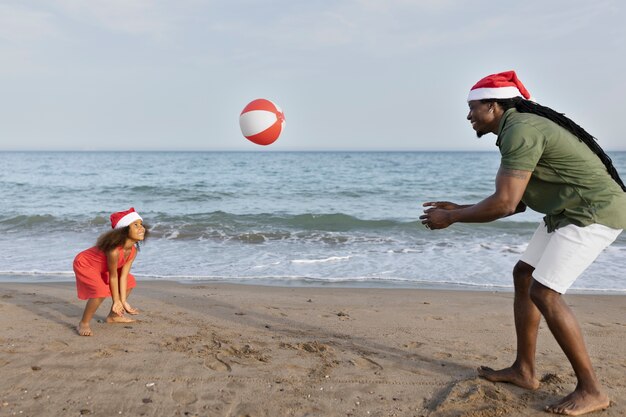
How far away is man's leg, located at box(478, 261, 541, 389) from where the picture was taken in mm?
3771

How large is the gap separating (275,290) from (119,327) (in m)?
2.50

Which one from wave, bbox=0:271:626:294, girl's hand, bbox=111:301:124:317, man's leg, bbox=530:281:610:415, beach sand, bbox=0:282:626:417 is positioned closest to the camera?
man's leg, bbox=530:281:610:415

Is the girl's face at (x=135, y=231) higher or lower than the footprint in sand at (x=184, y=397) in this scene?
higher

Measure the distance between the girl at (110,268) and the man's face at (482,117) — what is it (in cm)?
309

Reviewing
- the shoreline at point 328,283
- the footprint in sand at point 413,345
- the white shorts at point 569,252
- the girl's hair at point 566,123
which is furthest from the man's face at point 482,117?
the shoreline at point 328,283

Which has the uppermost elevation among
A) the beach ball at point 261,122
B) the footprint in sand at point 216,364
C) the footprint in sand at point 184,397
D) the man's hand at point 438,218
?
the beach ball at point 261,122

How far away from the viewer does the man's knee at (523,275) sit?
374 centimetres

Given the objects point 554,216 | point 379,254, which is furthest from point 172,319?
point 379,254

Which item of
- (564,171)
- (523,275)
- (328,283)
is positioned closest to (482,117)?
(564,171)

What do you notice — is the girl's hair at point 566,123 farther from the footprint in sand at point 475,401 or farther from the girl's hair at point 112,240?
the girl's hair at point 112,240

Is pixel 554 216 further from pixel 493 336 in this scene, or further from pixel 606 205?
pixel 493 336

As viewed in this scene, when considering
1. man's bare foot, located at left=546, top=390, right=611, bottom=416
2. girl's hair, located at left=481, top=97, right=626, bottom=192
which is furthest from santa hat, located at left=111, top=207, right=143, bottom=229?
man's bare foot, located at left=546, top=390, right=611, bottom=416

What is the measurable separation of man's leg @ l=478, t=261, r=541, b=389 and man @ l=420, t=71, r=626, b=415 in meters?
0.19

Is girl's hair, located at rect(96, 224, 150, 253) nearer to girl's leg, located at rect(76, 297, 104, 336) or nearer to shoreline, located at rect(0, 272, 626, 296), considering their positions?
girl's leg, located at rect(76, 297, 104, 336)
